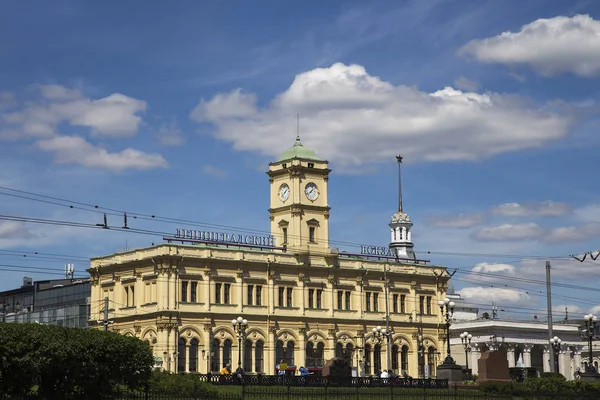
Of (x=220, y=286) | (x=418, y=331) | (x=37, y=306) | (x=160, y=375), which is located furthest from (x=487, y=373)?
(x=37, y=306)

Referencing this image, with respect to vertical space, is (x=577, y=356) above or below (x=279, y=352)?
below

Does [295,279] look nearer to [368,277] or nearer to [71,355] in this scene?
[368,277]

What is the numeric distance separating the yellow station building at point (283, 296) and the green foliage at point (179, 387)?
37.0 metres

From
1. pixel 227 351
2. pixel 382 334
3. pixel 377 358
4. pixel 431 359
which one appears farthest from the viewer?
pixel 431 359

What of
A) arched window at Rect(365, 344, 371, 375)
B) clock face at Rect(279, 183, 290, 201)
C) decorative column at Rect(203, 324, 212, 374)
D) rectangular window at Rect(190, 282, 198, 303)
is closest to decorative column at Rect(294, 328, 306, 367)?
arched window at Rect(365, 344, 371, 375)

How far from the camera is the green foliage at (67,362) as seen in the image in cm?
3772

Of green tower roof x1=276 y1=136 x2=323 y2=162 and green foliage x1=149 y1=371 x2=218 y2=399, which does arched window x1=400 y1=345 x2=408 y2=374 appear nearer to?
green tower roof x1=276 y1=136 x2=323 y2=162

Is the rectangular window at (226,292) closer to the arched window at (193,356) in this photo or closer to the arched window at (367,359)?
the arched window at (193,356)

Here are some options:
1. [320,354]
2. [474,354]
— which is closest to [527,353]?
[474,354]

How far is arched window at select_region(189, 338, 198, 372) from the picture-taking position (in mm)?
89438

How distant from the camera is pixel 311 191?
10256 cm

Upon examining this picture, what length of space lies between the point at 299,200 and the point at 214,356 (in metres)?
18.6

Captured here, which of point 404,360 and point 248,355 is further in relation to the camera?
point 404,360

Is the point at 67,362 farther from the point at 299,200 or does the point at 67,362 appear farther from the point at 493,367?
the point at 299,200
